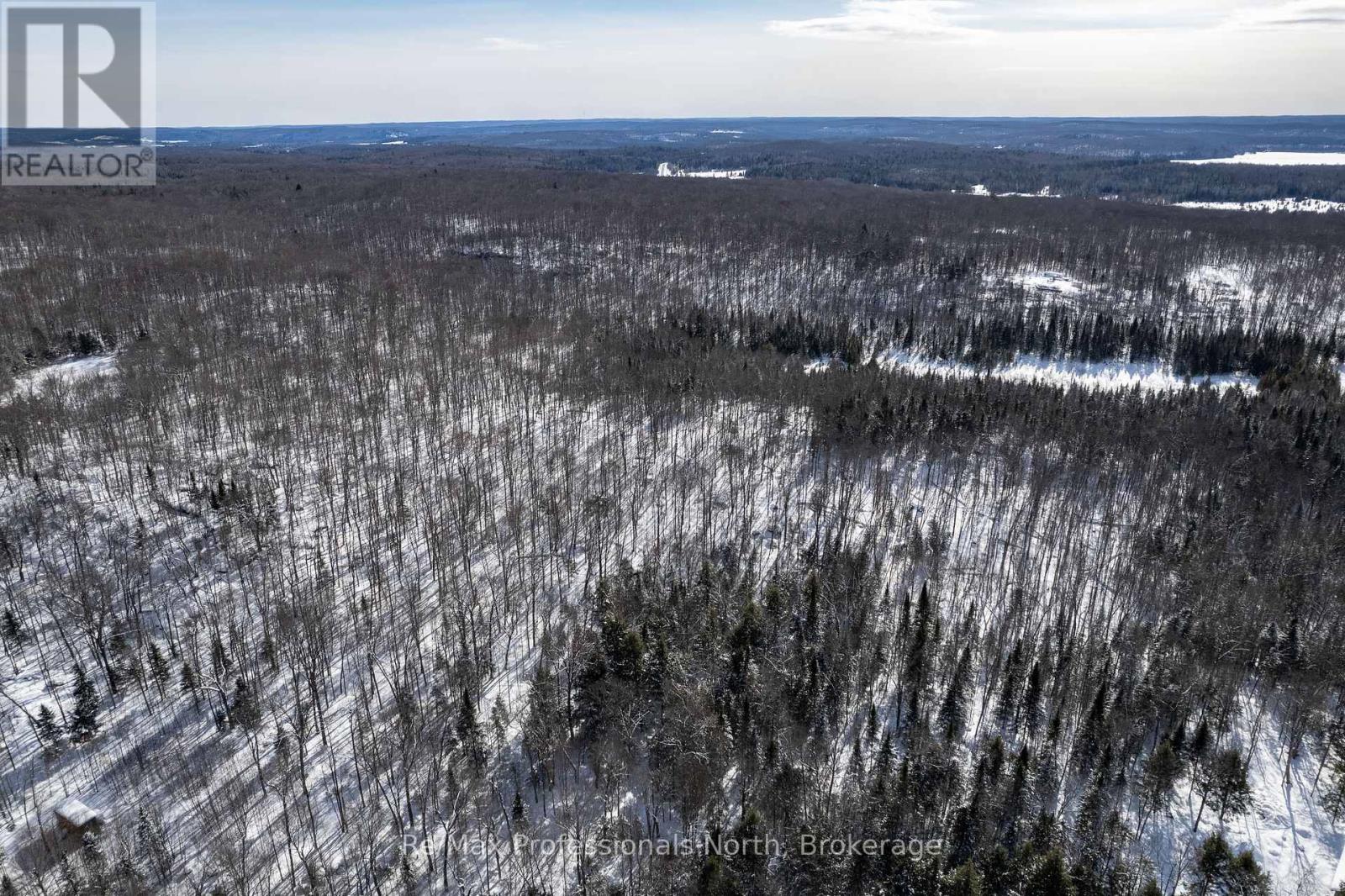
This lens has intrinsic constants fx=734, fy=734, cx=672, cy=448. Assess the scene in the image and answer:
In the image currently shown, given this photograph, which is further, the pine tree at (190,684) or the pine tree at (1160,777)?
the pine tree at (190,684)

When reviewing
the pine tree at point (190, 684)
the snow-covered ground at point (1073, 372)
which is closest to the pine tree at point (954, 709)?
the pine tree at point (190, 684)

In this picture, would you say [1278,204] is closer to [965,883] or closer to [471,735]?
[965,883]

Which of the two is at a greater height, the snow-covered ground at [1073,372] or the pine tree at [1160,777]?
the snow-covered ground at [1073,372]

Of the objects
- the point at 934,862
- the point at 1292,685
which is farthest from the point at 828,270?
the point at 934,862

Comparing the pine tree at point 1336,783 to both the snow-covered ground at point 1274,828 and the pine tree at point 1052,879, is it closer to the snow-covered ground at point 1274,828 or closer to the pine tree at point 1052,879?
the snow-covered ground at point 1274,828

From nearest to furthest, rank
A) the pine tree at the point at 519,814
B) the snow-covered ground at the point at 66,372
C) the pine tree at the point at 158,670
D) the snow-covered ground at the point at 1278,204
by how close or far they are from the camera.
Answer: the pine tree at the point at 519,814
the pine tree at the point at 158,670
the snow-covered ground at the point at 66,372
the snow-covered ground at the point at 1278,204

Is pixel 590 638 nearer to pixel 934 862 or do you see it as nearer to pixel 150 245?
pixel 934 862

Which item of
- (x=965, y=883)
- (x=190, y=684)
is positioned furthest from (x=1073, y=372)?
(x=190, y=684)
